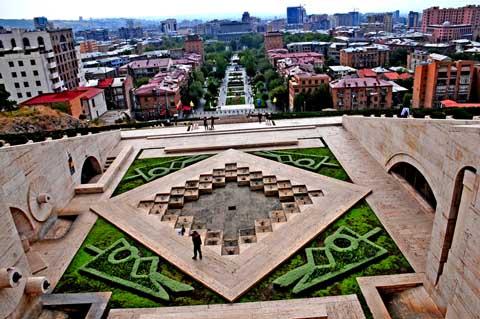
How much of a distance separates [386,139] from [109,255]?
12.8 meters

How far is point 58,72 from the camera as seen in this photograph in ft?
174

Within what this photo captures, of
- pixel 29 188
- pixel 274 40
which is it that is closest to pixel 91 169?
pixel 29 188

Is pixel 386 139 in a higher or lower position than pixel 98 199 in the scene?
higher

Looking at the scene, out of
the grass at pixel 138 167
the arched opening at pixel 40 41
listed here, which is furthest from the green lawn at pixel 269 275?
the arched opening at pixel 40 41

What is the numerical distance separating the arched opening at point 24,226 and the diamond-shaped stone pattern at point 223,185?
3993 millimetres

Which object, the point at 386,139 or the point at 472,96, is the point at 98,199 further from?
the point at 472,96

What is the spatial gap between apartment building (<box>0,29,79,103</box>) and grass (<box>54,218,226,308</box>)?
142 feet

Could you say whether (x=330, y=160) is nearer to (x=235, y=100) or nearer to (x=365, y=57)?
(x=235, y=100)

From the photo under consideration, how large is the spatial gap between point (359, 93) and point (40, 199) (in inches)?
1799

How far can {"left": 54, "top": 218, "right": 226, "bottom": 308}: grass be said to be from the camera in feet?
32.6

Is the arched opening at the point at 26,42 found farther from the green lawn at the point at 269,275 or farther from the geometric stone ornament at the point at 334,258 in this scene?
the geometric stone ornament at the point at 334,258

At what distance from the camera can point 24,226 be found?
1326 cm

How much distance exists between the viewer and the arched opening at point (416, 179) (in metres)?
14.2

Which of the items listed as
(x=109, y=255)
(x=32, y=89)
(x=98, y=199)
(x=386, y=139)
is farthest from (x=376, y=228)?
(x=32, y=89)
